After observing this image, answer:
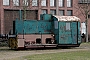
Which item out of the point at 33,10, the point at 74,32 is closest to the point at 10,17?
the point at 33,10

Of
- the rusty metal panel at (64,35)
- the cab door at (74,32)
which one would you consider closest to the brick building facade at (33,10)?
the cab door at (74,32)

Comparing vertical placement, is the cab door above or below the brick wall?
below

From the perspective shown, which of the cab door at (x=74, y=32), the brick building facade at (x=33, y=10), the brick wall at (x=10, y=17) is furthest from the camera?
the brick wall at (x=10, y=17)

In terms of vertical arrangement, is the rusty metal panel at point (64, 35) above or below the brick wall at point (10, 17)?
below

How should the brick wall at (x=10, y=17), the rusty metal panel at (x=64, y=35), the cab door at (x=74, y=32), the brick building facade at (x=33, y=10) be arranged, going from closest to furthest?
the rusty metal panel at (x=64, y=35) → the cab door at (x=74, y=32) → the brick building facade at (x=33, y=10) → the brick wall at (x=10, y=17)

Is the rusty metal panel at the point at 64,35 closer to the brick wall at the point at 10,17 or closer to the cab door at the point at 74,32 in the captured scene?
the cab door at the point at 74,32

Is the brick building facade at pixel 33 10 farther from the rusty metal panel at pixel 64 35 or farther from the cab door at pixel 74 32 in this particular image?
the rusty metal panel at pixel 64 35

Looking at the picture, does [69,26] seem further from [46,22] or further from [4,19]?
[4,19]

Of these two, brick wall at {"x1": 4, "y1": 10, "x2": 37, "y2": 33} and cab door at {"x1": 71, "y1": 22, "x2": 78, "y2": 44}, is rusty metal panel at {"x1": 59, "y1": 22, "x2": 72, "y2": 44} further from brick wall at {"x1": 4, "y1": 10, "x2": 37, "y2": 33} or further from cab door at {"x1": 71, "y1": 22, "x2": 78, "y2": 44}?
brick wall at {"x1": 4, "y1": 10, "x2": 37, "y2": 33}

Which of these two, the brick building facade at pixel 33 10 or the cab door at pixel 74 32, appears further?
the brick building facade at pixel 33 10

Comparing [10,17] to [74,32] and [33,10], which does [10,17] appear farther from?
[74,32]

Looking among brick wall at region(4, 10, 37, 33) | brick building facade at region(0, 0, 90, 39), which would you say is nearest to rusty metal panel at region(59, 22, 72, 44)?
brick building facade at region(0, 0, 90, 39)

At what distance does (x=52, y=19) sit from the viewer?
32.8 meters

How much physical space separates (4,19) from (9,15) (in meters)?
1.31
